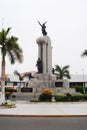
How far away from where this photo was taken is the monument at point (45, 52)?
38812 mm

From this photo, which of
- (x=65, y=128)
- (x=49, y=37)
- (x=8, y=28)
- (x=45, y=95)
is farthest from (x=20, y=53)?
(x=49, y=37)

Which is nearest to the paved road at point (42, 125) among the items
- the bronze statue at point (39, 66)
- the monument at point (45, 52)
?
the bronze statue at point (39, 66)

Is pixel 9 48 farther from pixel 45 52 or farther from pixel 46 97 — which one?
pixel 45 52

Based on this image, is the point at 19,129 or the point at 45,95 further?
the point at 45,95

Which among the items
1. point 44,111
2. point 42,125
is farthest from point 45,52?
point 42,125

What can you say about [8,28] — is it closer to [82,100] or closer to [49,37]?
[82,100]

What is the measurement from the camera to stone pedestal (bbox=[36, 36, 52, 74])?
1528 inches

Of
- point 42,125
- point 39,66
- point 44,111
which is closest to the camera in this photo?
point 42,125

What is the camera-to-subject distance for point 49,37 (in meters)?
39.5

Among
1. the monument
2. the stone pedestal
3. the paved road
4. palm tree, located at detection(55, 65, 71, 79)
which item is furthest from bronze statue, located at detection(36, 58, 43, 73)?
the paved road

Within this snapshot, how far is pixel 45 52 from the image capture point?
3891cm

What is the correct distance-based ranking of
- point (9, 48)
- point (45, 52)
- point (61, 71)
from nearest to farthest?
point (9, 48) → point (45, 52) → point (61, 71)

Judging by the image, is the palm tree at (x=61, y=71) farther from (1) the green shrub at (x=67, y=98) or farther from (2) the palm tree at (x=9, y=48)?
(2) the palm tree at (x=9, y=48)

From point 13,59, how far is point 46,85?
46.2ft
